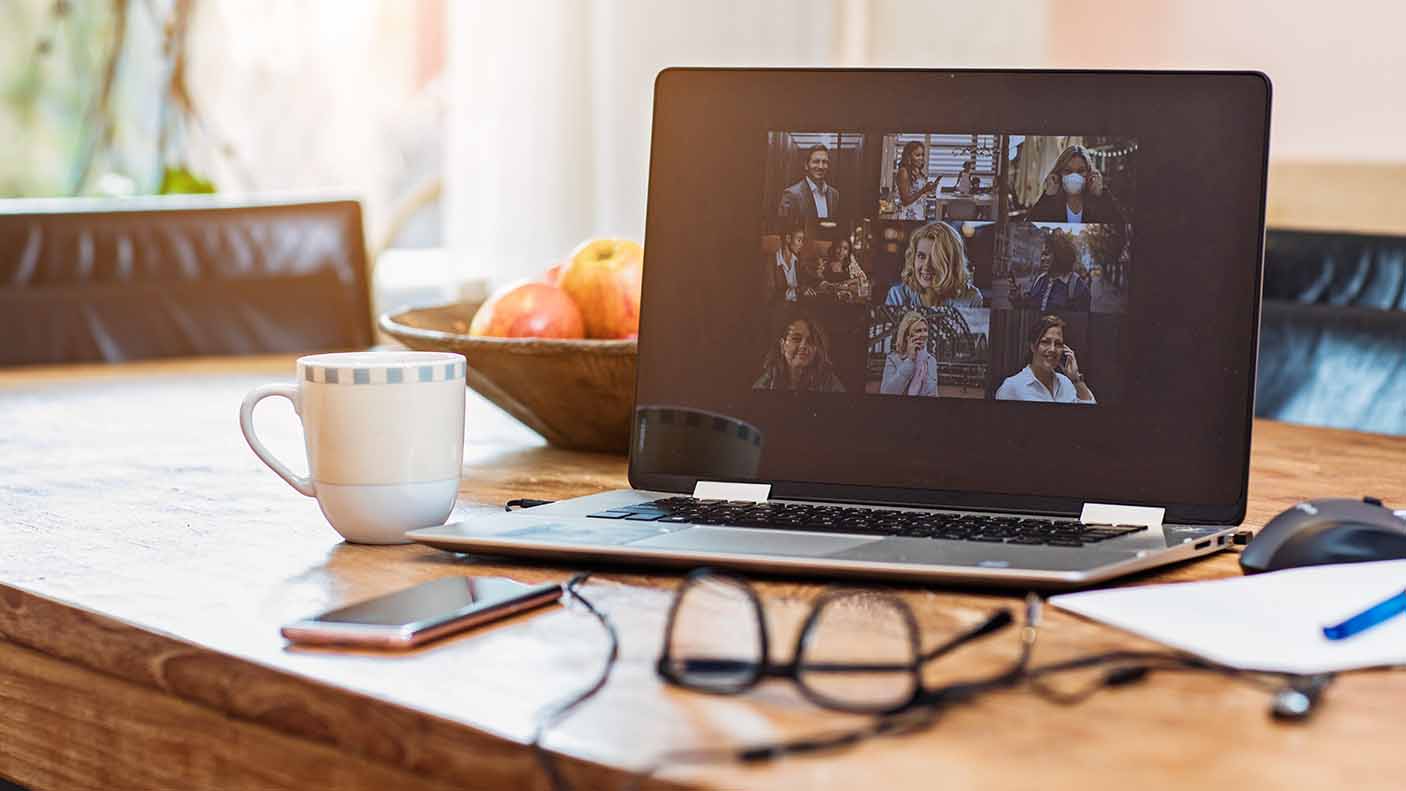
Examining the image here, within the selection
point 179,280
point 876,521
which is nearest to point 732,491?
point 876,521

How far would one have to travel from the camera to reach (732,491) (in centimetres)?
95

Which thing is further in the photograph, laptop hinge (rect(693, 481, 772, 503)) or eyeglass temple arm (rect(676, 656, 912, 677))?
laptop hinge (rect(693, 481, 772, 503))

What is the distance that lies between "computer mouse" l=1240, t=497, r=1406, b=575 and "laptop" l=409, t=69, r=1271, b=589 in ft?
0.12

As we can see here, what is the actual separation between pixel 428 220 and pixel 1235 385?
8.51ft

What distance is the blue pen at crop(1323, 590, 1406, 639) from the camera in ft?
2.18

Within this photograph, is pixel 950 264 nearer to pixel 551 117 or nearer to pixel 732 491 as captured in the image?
pixel 732 491

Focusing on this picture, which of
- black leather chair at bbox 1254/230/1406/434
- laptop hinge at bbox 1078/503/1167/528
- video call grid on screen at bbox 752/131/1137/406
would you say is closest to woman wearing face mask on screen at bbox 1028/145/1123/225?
video call grid on screen at bbox 752/131/1137/406

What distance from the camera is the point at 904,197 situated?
938mm

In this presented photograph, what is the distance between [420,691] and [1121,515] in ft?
1.44

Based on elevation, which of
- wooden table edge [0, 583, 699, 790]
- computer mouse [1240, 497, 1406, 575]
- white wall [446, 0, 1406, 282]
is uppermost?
white wall [446, 0, 1406, 282]

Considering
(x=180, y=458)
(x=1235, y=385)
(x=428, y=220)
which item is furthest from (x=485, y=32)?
(x=1235, y=385)

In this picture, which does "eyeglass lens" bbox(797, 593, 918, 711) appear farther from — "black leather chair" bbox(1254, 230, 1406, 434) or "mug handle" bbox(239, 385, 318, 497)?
"black leather chair" bbox(1254, 230, 1406, 434)

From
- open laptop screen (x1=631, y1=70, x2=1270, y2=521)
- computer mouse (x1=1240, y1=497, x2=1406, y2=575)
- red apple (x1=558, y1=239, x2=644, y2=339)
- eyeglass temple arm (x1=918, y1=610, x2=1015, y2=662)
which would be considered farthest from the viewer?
red apple (x1=558, y1=239, x2=644, y2=339)

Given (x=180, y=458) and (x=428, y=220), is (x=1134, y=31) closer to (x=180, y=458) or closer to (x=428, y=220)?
(x=428, y=220)
